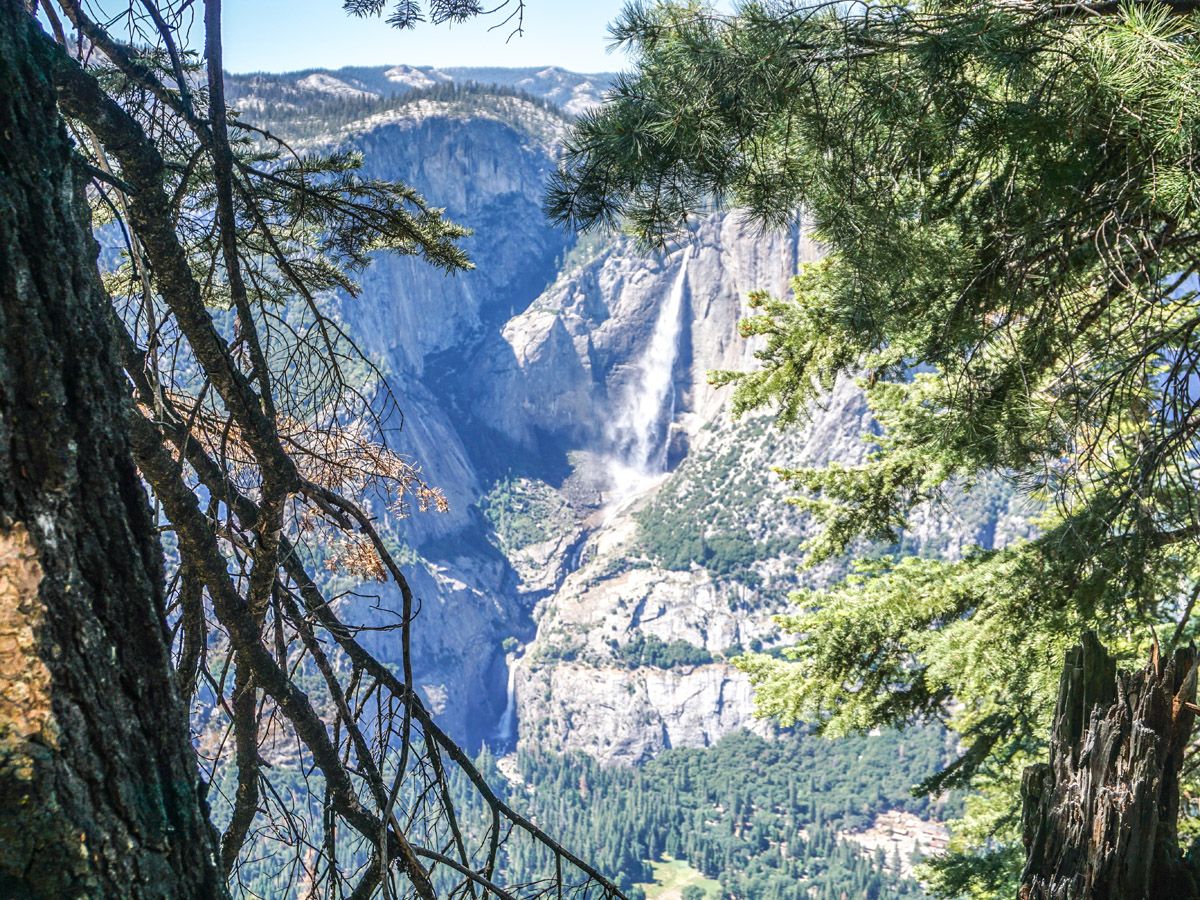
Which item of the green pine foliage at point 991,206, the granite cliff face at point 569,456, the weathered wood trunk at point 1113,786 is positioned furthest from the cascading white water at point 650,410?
the weathered wood trunk at point 1113,786

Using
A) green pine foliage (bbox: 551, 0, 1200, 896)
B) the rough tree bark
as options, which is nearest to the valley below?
green pine foliage (bbox: 551, 0, 1200, 896)

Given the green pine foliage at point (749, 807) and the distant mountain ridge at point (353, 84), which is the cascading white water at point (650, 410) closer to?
the distant mountain ridge at point (353, 84)

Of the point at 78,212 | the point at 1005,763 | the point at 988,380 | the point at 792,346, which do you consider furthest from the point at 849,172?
the point at 1005,763

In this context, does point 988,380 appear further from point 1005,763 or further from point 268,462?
point 1005,763

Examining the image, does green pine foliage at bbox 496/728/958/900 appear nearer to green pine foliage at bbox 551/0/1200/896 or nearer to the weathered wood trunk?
green pine foliage at bbox 551/0/1200/896

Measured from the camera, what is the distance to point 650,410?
383 feet

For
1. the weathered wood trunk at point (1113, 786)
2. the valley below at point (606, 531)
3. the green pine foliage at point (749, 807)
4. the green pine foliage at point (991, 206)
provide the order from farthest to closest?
the valley below at point (606, 531) → the green pine foliage at point (749, 807) → the green pine foliage at point (991, 206) → the weathered wood trunk at point (1113, 786)

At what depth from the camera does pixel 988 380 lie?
4.21 metres

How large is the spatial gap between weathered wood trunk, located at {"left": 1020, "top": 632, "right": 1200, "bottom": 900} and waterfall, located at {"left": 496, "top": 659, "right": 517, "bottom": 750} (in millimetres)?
104149

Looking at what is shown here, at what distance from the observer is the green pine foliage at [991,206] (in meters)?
2.78

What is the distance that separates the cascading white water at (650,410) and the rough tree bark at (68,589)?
113826mm

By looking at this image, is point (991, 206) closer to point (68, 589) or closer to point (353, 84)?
point (68, 589)

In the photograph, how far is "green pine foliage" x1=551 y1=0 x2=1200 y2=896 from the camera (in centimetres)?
278

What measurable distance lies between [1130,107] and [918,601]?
11.1ft
